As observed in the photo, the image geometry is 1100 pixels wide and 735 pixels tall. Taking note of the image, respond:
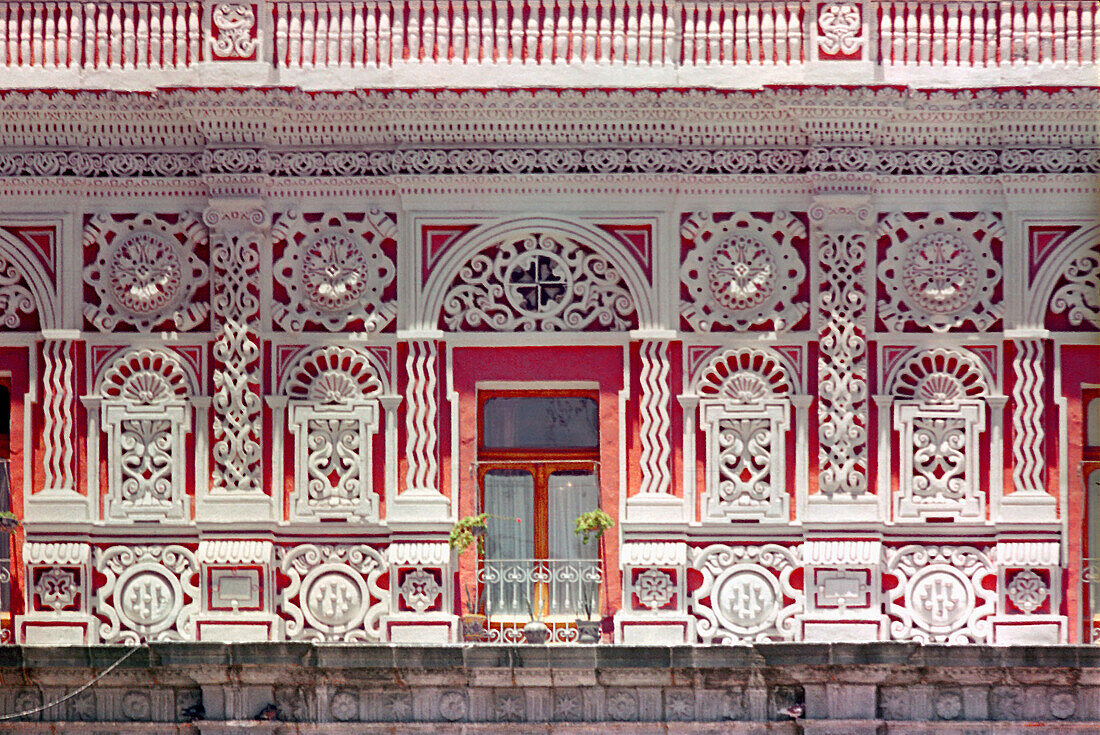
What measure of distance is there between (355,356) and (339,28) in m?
2.88

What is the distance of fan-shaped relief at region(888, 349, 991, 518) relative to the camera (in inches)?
639

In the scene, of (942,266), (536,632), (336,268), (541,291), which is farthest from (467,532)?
(942,266)

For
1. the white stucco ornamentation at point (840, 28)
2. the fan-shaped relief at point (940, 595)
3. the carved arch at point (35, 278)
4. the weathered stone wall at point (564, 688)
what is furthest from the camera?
the carved arch at point (35, 278)

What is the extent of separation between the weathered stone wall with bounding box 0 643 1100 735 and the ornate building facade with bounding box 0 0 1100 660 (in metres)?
0.39

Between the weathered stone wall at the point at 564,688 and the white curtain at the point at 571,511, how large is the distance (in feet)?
3.70

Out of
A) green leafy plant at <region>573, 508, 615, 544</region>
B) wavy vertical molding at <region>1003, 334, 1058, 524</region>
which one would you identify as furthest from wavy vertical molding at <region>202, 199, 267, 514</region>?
wavy vertical molding at <region>1003, 334, 1058, 524</region>

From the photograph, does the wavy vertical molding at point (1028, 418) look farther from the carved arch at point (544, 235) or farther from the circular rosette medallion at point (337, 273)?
the circular rosette medallion at point (337, 273)

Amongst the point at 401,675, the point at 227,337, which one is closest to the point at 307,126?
the point at 227,337

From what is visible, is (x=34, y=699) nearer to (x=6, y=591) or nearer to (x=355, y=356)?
(x=6, y=591)

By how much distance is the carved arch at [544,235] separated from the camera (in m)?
16.3

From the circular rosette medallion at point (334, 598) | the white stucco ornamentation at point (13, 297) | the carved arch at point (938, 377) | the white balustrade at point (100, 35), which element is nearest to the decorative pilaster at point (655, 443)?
the carved arch at point (938, 377)

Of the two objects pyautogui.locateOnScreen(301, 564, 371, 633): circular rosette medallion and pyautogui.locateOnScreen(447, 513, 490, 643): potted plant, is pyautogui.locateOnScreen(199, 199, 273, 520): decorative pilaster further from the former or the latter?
pyautogui.locateOnScreen(447, 513, 490, 643): potted plant

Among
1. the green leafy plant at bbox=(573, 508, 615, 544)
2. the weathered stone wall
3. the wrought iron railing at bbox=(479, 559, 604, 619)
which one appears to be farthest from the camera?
the wrought iron railing at bbox=(479, 559, 604, 619)

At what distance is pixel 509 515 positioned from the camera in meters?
16.6
